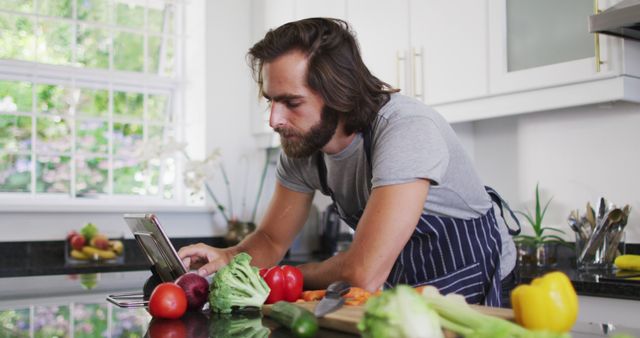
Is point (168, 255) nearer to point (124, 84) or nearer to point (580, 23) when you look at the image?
point (580, 23)

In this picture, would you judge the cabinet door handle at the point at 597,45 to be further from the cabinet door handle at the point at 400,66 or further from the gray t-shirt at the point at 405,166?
the cabinet door handle at the point at 400,66

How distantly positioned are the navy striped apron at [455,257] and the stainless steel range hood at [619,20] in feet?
2.86

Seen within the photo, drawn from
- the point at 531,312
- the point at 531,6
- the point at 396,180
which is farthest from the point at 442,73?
the point at 531,312

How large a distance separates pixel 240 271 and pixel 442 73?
1.94 metres

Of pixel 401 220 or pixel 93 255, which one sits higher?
pixel 401 220

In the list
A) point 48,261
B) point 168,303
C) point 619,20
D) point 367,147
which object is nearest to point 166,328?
point 168,303

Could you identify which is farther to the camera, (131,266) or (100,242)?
(100,242)

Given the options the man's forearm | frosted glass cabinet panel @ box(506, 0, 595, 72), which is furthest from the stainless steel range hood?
the man's forearm

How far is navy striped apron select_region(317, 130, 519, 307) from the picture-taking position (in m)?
1.96

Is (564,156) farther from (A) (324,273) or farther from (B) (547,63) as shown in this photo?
(A) (324,273)

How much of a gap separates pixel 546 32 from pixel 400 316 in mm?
2193

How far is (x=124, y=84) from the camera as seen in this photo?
4395 millimetres

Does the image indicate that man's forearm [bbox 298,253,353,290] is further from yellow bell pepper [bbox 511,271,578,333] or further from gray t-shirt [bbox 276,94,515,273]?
yellow bell pepper [bbox 511,271,578,333]

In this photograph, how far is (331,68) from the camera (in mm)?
1982
